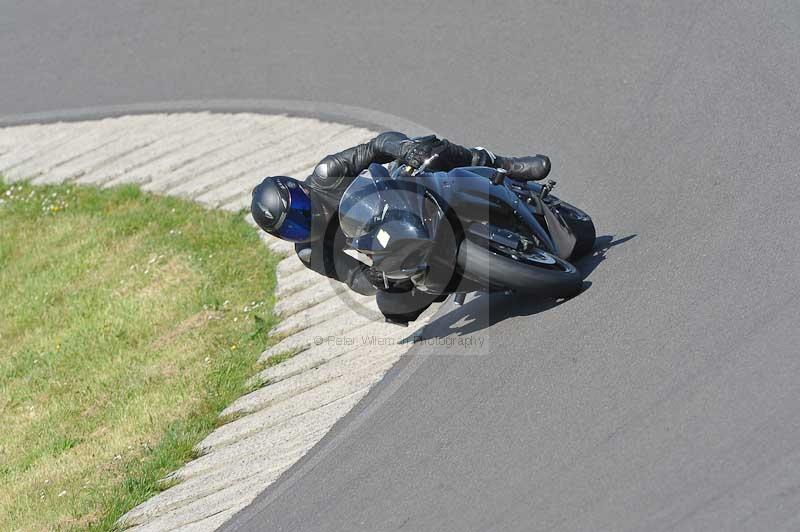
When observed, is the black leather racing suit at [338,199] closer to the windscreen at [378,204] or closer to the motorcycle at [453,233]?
the motorcycle at [453,233]

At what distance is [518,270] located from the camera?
7.32 m

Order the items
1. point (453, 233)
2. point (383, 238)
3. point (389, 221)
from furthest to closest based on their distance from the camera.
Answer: point (453, 233), point (389, 221), point (383, 238)

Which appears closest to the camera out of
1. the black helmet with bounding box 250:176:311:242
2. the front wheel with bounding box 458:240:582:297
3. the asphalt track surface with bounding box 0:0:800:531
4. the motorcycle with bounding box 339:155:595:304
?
the asphalt track surface with bounding box 0:0:800:531

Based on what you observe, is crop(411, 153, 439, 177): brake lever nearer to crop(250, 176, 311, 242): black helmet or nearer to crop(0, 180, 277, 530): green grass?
crop(250, 176, 311, 242): black helmet

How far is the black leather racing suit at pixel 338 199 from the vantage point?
782 cm

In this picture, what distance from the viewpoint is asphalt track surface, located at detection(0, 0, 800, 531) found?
5711 millimetres

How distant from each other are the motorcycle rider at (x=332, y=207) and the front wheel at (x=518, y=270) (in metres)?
0.57

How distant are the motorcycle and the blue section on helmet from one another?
471mm

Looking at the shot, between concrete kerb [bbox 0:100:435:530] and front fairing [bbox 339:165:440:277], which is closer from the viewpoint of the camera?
front fairing [bbox 339:165:440:277]

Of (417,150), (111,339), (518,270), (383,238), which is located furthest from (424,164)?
(111,339)

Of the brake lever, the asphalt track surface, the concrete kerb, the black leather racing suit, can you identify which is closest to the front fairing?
the brake lever

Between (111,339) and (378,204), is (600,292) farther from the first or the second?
(111,339)

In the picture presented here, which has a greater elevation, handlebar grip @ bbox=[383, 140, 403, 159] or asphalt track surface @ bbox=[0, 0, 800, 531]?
handlebar grip @ bbox=[383, 140, 403, 159]

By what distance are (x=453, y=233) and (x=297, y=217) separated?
1.13 meters
